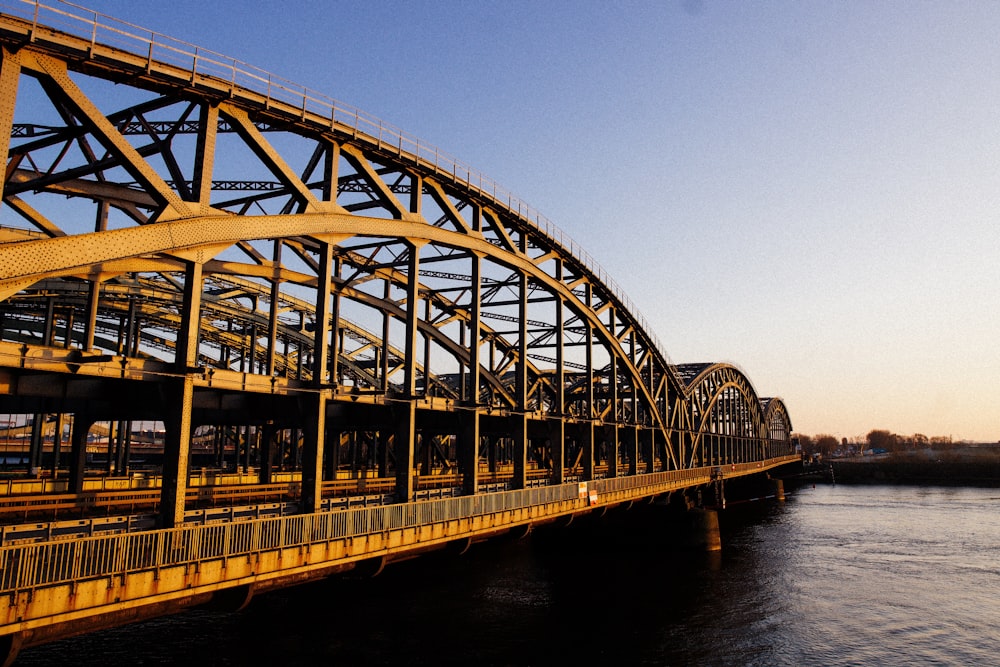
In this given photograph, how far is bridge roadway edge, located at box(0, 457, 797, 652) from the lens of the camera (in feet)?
44.9

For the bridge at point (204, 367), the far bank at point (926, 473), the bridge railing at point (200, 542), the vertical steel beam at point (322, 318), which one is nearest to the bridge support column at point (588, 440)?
the bridge at point (204, 367)

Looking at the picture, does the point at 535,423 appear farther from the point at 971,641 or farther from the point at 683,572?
the point at 971,641

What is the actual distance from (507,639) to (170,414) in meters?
18.0

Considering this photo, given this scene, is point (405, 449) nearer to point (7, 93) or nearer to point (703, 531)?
point (7, 93)

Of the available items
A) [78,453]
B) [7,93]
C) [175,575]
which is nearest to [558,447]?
[78,453]

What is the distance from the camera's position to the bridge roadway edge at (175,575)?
1368 centimetres

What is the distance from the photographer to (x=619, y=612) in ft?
116

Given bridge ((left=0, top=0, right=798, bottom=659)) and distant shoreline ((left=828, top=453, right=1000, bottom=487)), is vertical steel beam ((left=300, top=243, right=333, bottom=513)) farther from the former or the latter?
distant shoreline ((left=828, top=453, right=1000, bottom=487))

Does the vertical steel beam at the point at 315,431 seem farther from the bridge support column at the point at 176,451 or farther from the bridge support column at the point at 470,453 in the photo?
the bridge support column at the point at 470,453

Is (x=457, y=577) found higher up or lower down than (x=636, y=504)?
lower down

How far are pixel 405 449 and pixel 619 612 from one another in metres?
16.5

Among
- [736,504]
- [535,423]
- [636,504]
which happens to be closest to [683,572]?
[636,504]

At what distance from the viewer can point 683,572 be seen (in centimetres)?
4575

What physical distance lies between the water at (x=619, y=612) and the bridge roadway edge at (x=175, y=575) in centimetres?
645
